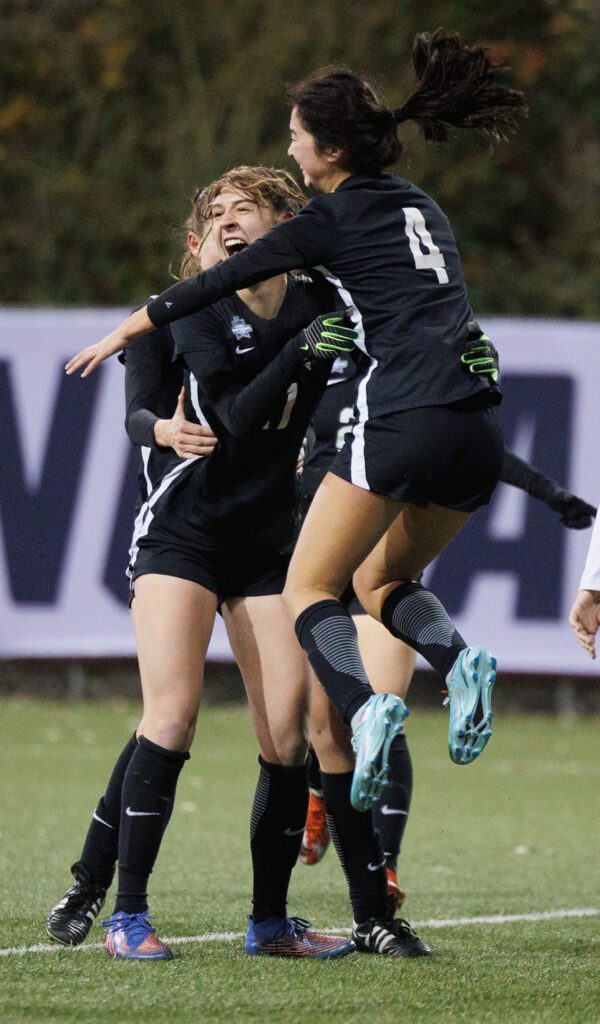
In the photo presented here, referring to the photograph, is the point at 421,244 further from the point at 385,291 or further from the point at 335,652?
the point at 335,652

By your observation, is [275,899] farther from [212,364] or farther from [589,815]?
[589,815]

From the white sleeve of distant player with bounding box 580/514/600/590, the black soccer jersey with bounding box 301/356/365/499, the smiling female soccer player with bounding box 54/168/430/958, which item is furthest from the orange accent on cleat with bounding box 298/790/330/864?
the white sleeve of distant player with bounding box 580/514/600/590

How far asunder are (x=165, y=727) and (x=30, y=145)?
1461 centimetres

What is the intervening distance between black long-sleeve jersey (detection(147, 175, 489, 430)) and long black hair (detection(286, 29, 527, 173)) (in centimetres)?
13

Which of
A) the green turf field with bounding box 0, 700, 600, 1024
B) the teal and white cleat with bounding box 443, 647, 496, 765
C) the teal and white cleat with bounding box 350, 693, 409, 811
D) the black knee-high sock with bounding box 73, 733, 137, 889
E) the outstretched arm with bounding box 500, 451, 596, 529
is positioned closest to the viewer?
the green turf field with bounding box 0, 700, 600, 1024

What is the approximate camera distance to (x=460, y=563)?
12508 millimetres

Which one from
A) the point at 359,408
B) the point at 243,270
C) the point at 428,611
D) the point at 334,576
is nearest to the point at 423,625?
the point at 428,611

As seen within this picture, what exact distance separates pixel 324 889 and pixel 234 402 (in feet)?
8.52

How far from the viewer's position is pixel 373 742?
4.12 m

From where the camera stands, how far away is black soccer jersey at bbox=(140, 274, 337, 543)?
467 cm

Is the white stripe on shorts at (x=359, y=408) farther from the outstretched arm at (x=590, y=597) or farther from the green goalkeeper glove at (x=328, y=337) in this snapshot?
the outstretched arm at (x=590, y=597)

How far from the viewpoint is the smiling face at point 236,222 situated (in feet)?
15.8

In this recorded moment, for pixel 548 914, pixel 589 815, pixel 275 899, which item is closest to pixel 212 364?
pixel 275 899

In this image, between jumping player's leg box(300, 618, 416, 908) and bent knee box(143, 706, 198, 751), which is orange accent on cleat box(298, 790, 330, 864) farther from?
bent knee box(143, 706, 198, 751)
